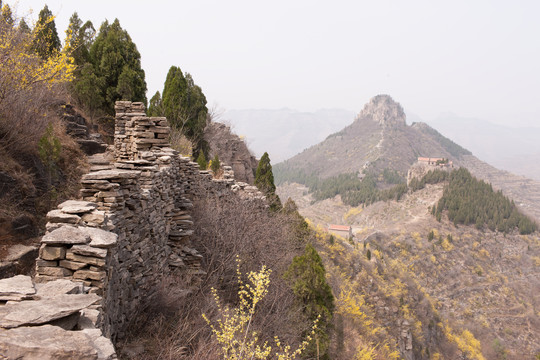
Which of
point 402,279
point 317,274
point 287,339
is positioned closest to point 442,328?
point 402,279

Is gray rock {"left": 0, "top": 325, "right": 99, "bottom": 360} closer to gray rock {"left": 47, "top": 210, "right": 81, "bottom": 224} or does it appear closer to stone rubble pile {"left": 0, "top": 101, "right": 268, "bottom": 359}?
stone rubble pile {"left": 0, "top": 101, "right": 268, "bottom": 359}

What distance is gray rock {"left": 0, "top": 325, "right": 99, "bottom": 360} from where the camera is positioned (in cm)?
233

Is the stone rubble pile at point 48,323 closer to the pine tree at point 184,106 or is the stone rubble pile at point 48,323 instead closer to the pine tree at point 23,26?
the pine tree at point 23,26

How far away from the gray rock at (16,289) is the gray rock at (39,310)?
0.15 metres

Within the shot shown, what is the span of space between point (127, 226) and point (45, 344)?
11.8ft

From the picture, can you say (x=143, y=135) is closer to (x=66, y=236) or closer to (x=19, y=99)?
(x=19, y=99)

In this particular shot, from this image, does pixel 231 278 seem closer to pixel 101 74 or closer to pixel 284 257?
pixel 284 257

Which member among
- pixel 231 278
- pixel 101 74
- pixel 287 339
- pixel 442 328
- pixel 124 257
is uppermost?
pixel 101 74

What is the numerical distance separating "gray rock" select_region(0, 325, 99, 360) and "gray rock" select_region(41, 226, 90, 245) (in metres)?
1.71

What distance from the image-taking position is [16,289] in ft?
10.5

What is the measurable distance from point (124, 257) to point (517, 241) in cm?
9997

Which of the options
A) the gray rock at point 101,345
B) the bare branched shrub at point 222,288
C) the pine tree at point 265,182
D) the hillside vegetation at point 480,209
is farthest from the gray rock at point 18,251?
the hillside vegetation at point 480,209

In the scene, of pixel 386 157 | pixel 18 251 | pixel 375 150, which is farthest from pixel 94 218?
pixel 375 150

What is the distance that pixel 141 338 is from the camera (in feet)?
18.0
